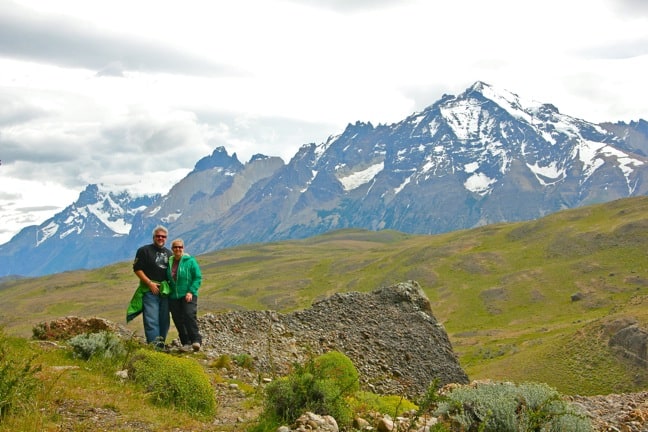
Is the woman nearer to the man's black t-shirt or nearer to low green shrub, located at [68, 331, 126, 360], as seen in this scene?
the man's black t-shirt

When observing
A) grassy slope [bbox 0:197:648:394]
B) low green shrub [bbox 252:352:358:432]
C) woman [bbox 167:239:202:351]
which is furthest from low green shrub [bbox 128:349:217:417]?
grassy slope [bbox 0:197:648:394]

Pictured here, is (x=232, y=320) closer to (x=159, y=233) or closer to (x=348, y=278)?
(x=159, y=233)

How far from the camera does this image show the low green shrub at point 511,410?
28.8 feet

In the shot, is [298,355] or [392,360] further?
[392,360]

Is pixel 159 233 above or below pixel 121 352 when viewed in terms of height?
above

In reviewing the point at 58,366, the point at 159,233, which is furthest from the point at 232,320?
the point at 58,366

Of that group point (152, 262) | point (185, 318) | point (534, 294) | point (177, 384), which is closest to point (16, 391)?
point (177, 384)

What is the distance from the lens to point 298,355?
1825 centimetres

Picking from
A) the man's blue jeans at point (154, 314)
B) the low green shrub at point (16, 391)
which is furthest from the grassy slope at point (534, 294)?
the low green shrub at point (16, 391)

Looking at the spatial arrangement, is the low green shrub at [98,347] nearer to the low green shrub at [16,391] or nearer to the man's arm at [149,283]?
the man's arm at [149,283]

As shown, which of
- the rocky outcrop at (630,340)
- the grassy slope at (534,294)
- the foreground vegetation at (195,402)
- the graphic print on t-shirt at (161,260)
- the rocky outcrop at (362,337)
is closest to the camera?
the foreground vegetation at (195,402)

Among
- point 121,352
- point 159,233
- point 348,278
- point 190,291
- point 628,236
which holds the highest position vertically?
point 159,233

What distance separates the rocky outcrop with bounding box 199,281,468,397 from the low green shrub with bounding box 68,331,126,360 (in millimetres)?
3466

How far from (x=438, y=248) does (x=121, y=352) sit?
19024 centimetres
